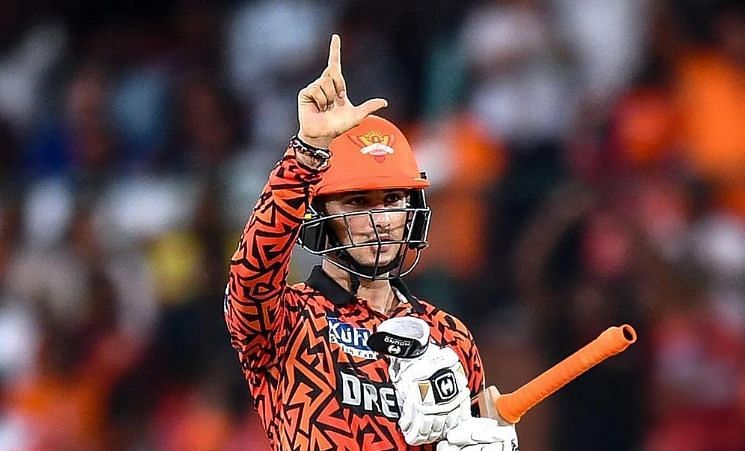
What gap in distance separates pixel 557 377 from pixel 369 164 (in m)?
0.68

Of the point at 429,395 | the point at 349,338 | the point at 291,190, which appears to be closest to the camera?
the point at 291,190

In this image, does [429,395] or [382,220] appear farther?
[382,220]

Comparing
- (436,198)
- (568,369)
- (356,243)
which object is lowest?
(436,198)

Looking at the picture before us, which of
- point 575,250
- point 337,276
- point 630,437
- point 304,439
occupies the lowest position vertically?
point 630,437

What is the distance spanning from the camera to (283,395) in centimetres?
366

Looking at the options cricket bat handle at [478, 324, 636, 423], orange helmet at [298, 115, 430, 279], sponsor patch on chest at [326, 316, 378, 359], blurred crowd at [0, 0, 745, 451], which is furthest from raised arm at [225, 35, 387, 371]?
blurred crowd at [0, 0, 745, 451]

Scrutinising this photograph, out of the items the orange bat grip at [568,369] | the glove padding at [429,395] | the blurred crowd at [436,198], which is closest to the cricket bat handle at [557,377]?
the orange bat grip at [568,369]

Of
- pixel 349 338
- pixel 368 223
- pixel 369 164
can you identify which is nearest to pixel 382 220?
pixel 368 223

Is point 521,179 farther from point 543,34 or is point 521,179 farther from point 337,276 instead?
point 337,276

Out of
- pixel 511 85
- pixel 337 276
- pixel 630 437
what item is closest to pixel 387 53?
pixel 511 85

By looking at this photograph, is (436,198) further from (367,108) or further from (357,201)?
(367,108)

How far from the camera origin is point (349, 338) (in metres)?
3.72

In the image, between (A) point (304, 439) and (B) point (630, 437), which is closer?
(A) point (304, 439)

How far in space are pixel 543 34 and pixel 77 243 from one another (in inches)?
98.9
